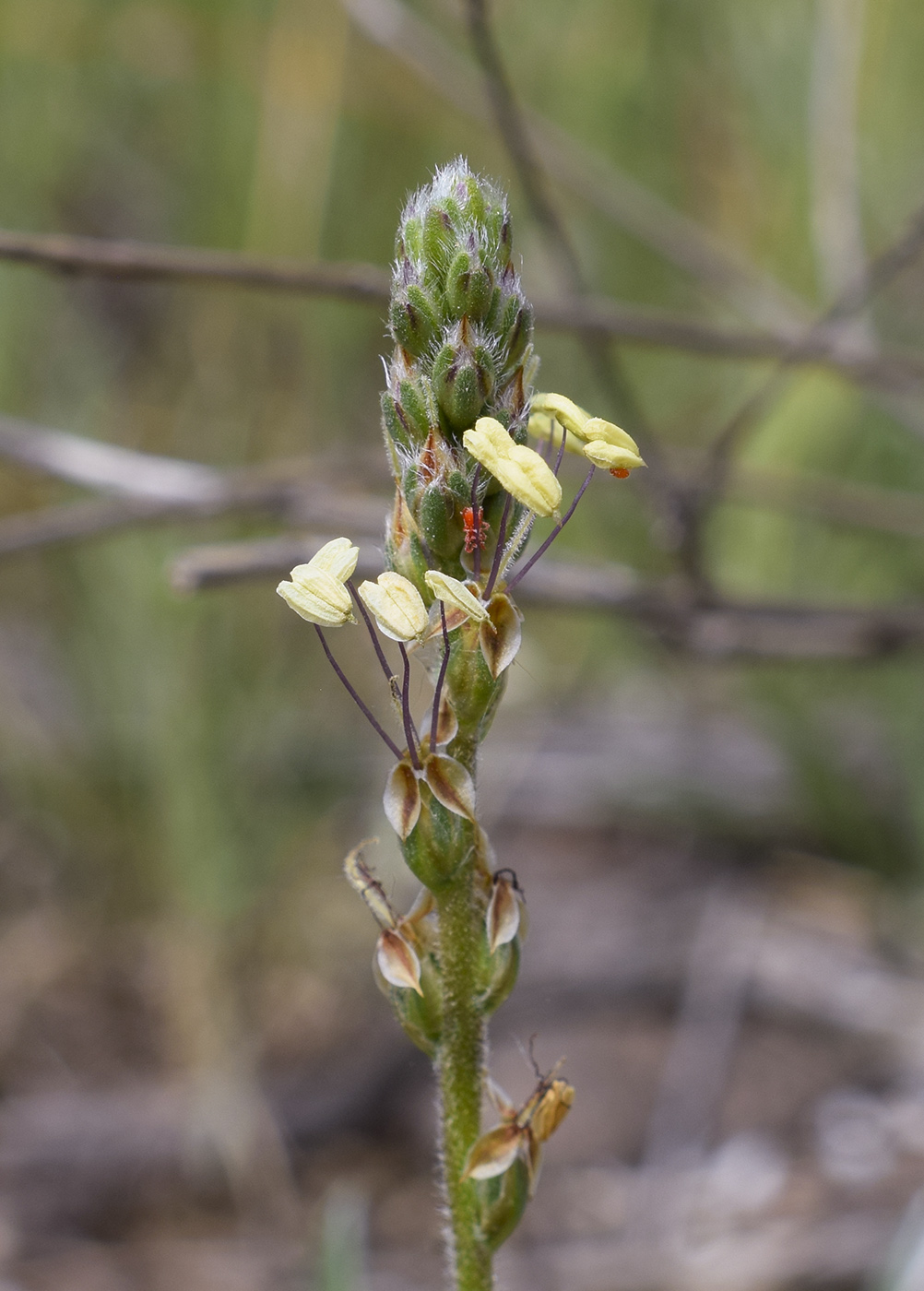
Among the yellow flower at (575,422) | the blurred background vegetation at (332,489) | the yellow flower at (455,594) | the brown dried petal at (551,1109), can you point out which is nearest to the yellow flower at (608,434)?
the yellow flower at (575,422)

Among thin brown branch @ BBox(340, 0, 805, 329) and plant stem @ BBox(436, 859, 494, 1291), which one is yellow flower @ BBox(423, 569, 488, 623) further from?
thin brown branch @ BBox(340, 0, 805, 329)

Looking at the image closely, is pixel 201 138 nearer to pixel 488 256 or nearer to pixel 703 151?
pixel 703 151

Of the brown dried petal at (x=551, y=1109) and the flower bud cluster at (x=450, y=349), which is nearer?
the flower bud cluster at (x=450, y=349)

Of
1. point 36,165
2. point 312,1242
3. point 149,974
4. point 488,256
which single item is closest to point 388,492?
point 36,165

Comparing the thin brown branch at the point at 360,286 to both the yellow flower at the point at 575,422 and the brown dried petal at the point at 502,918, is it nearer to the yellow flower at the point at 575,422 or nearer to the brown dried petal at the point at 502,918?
the yellow flower at the point at 575,422

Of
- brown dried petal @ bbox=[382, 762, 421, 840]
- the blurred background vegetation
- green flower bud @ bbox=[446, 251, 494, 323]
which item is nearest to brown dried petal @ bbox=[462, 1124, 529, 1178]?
brown dried petal @ bbox=[382, 762, 421, 840]

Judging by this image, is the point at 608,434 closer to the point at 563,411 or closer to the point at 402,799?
the point at 563,411

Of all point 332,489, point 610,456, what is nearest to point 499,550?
point 610,456
